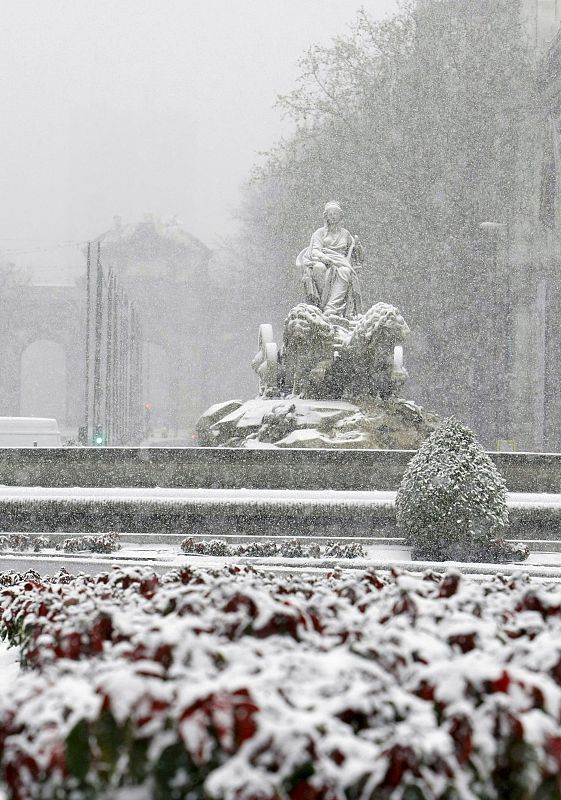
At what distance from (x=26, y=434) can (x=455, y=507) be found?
56.9 feet

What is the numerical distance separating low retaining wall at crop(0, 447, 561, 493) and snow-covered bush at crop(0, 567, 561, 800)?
948cm

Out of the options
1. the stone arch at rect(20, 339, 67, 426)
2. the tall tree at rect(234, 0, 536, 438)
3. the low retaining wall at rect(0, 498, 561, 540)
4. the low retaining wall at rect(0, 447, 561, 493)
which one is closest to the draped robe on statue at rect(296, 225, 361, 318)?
the low retaining wall at rect(0, 447, 561, 493)

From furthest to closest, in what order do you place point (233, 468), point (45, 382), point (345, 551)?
point (45, 382), point (233, 468), point (345, 551)

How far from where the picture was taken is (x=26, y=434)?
25.0 meters

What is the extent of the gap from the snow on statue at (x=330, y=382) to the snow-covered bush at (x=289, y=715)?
13.1 m

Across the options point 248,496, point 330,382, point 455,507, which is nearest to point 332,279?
point 330,382

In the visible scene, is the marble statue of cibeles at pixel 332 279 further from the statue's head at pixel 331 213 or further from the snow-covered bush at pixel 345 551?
the snow-covered bush at pixel 345 551

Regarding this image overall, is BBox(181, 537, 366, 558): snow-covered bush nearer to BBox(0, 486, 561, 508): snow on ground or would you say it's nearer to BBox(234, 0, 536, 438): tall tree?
BBox(0, 486, 561, 508): snow on ground

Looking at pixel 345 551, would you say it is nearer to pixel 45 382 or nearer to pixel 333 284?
pixel 333 284

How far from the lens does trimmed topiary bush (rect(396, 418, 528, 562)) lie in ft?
30.6

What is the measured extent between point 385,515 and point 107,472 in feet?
12.5

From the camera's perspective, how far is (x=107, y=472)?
514 inches

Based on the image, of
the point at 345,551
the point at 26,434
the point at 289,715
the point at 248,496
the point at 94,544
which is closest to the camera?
the point at 289,715

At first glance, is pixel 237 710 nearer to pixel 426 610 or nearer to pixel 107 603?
pixel 426 610
